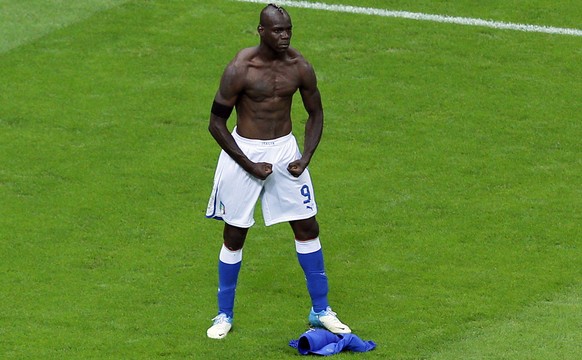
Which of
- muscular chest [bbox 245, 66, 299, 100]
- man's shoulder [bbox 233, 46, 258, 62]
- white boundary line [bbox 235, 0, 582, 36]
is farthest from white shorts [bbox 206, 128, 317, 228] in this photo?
white boundary line [bbox 235, 0, 582, 36]

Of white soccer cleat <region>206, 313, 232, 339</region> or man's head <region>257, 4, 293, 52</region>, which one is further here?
white soccer cleat <region>206, 313, 232, 339</region>

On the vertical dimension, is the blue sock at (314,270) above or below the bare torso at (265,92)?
below

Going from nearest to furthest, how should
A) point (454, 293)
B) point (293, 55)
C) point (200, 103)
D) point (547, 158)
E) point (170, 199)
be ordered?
point (293, 55) < point (454, 293) < point (170, 199) < point (547, 158) < point (200, 103)

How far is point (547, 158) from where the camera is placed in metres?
15.3

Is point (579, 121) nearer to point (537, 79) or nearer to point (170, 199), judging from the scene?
point (537, 79)

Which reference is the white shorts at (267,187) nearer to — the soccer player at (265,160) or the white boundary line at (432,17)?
the soccer player at (265,160)

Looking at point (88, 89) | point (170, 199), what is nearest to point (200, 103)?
point (88, 89)

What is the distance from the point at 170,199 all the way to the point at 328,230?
180cm

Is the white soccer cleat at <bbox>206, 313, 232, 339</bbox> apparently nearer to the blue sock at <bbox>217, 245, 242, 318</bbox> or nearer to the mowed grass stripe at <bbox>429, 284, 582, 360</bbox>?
the blue sock at <bbox>217, 245, 242, 318</bbox>

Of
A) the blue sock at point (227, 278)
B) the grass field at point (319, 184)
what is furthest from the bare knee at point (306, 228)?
the grass field at point (319, 184)

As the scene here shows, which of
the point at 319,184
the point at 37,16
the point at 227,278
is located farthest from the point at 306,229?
the point at 37,16

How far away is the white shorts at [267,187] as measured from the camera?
11352 mm

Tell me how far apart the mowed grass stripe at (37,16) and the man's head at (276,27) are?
7923mm

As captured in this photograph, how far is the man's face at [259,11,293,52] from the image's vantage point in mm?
10922
